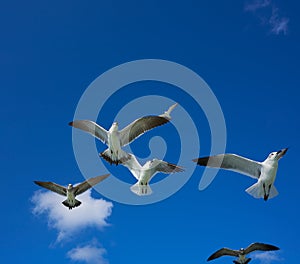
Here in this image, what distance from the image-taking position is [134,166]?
2169cm

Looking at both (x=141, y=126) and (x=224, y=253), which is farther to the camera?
(x=224, y=253)

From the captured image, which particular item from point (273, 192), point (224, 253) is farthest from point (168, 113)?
point (224, 253)

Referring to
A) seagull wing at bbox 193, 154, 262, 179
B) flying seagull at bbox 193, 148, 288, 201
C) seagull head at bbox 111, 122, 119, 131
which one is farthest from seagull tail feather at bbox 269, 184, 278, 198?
seagull head at bbox 111, 122, 119, 131

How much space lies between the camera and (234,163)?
19.2 metres

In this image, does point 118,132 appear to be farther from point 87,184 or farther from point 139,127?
point 87,184

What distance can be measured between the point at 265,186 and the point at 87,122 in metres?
7.52

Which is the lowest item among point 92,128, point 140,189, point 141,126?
point 140,189

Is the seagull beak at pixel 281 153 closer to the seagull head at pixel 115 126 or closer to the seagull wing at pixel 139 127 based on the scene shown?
the seagull wing at pixel 139 127

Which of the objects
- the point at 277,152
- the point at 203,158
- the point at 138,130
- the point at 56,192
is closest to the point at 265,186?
the point at 277,152

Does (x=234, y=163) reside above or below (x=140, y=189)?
below

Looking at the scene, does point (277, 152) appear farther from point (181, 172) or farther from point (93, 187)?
point (93, 187)

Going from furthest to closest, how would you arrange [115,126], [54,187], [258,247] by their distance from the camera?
[258,247]
[54,187]
[115,126]

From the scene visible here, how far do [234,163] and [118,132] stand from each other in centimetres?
480

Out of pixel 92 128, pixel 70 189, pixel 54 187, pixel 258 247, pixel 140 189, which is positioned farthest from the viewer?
pixel 258 247
